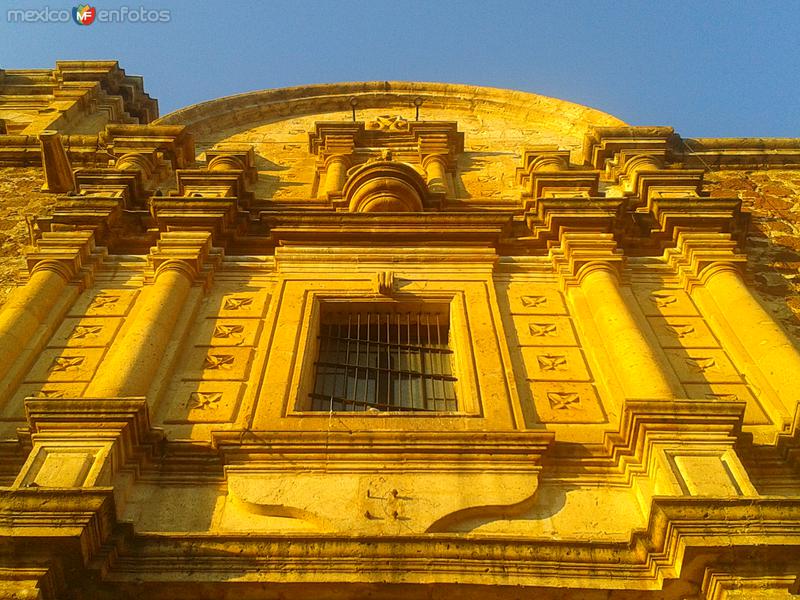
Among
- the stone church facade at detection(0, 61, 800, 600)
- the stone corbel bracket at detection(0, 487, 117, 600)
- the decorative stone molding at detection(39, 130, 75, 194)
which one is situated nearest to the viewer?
the stone corbel bracket at detection(0, 487, 117, 600)

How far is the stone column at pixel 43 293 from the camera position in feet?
27.6

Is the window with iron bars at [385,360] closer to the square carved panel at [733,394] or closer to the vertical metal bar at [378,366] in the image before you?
the vertical metal bar at [378,366]

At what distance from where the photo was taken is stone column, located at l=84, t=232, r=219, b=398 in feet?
24.8

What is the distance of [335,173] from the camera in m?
13.1

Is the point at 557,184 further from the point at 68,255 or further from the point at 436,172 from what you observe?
the point at 68,255

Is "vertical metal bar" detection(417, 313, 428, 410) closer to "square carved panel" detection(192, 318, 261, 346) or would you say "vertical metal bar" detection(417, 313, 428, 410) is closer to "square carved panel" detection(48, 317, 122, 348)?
"square carved panel" detection(192, 318, 261, 346)

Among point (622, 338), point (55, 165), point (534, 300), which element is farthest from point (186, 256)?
point (622, 338)

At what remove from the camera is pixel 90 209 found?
10.8m

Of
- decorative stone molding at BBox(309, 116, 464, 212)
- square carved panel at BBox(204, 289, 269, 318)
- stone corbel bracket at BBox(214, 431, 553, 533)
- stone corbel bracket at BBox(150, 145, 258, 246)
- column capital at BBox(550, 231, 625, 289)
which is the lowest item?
stone corbel bracket at BBox(214, 431, 553, 533)

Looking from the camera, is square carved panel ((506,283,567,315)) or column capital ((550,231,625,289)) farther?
column capital ((550,231,625,289))

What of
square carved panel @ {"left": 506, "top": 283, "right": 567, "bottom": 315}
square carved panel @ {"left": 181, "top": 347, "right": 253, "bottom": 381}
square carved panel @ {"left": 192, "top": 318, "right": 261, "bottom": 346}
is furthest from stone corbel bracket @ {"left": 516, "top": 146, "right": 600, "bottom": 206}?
square carved panel @ {"left": 181, "top": 347, "right": 253, "bottom": 381}

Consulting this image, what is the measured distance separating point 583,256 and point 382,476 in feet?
14.6

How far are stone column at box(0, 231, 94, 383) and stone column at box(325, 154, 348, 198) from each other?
3679 millimetres

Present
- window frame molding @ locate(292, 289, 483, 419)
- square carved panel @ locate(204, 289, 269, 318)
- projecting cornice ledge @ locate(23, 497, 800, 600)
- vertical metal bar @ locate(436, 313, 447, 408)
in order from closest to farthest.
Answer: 1. projecting cornice ledge @ locate(23, 497, 800, 600)
2. window frame molding @ locate(292, 289, 483, 419)
3. vertical metal bar @ locate(436, 313, 447, 408)
4. square carved panel @ locate(204, 289, 269, 318)
